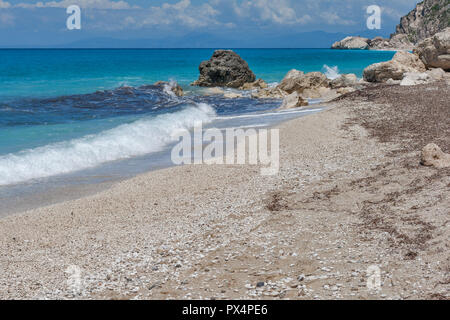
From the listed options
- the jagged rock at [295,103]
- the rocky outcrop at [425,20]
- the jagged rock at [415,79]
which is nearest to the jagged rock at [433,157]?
the jagged rock at [415,79]

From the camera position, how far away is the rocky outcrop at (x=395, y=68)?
25062 mm

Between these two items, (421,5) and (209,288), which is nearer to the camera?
(209,288)

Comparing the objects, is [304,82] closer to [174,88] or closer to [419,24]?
[174,88]

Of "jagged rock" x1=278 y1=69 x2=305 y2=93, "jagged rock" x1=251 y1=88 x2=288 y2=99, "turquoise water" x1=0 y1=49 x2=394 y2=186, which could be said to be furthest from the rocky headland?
"turquoise water" x1=0 y1=49 x2=394 y2=186

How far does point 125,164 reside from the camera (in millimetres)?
12188

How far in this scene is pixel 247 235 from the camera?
683 cm

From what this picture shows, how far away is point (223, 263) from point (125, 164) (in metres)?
6.87

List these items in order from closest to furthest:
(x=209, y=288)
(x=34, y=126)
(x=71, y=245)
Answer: (x=209, y=288) < (x=71, y=245) < (x=34, y=126)

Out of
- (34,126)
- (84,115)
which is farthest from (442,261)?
(84,115)

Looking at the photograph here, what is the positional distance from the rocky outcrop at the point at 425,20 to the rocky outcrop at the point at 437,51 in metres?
109

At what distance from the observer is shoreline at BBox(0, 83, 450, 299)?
17.6ft

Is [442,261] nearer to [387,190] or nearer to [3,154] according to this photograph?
[387,190]

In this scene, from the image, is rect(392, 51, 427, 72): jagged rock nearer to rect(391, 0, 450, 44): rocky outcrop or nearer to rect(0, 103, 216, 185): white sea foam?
rect(0, 103, 216, 185): white sea foam

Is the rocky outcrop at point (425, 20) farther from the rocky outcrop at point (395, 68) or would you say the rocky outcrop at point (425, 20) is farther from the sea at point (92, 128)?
the sea at point (92, 128)
